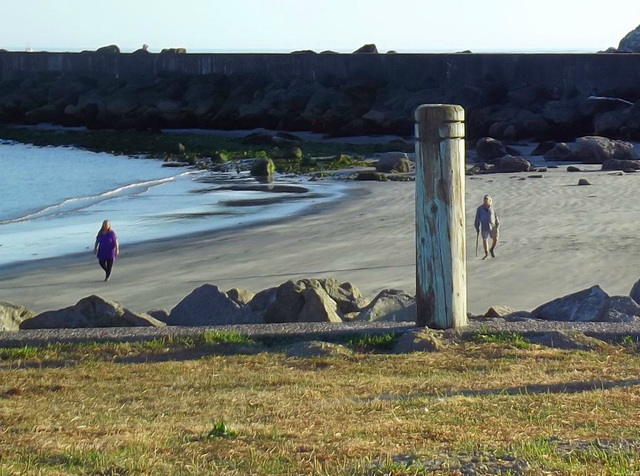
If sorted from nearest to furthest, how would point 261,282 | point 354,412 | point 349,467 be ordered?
point 349,467
point 354,412
point 261,282

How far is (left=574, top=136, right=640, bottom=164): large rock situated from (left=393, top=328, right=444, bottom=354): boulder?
23.0 m

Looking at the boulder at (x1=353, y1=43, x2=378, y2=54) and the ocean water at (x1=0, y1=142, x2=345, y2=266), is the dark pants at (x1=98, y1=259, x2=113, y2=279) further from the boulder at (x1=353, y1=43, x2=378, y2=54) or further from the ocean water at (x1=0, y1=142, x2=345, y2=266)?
the boulder at (x1=353, y1=43, x2=378, y2=54)

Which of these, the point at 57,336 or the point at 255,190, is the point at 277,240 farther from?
the point at 57,336

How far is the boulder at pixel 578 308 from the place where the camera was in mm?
8672

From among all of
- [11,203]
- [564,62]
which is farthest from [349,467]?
[564,62]

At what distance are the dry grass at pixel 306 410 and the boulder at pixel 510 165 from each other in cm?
2117

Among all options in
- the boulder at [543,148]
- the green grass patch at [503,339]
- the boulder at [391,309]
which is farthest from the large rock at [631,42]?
the green grass patch at [503,339]

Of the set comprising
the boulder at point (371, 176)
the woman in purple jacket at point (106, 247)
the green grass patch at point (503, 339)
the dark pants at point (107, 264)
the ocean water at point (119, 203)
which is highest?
the green grass patch at point (503, 339)

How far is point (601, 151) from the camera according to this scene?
2936cm

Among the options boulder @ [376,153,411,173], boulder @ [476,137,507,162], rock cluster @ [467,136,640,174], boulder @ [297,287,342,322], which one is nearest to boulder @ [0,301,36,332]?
boulder @ [297,287,342,322]

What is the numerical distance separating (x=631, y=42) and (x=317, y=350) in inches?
2268

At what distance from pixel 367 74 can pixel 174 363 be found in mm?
38951

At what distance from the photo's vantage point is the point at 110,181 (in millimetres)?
31109

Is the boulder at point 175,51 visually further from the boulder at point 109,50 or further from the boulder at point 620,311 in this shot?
the boulder at point 620,311
